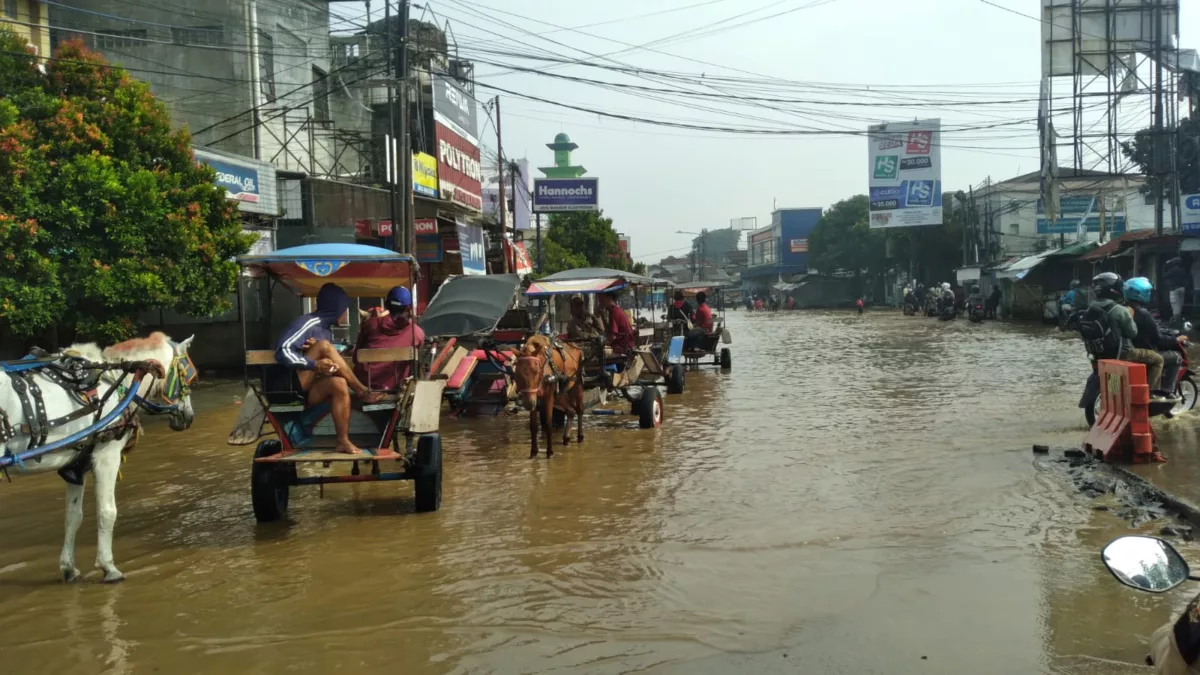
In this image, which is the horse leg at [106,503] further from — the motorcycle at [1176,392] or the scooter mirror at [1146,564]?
the motorcycle at [1176,392]

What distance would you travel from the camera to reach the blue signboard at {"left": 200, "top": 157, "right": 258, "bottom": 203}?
65.1 feet

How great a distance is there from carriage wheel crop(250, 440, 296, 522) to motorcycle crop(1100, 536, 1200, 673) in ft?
21.5

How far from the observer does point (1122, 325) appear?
10.2 m

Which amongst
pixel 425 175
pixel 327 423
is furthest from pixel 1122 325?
pixel 425 175

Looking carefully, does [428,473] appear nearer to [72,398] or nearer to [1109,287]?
[72,398]

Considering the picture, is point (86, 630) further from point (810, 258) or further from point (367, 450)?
point (810, 258)

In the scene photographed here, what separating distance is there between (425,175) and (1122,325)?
62.7ft

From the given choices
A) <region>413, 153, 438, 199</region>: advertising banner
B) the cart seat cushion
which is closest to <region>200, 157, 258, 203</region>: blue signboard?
<region>413, 153, 438, 199</region>: advertising banner

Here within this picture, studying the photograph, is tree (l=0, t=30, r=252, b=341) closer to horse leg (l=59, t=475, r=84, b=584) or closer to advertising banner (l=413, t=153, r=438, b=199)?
horse leg (l=59, t=475, r=84, b=584)

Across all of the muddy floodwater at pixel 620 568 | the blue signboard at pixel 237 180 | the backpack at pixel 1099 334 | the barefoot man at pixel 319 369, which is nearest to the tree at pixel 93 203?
the blue signboard at pixel 237 180

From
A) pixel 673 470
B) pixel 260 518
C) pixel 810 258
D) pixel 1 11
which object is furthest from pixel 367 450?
pixel 810 258

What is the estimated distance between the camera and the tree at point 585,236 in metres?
53.6

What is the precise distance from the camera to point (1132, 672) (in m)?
4.49

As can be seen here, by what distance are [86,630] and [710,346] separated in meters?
16.8
